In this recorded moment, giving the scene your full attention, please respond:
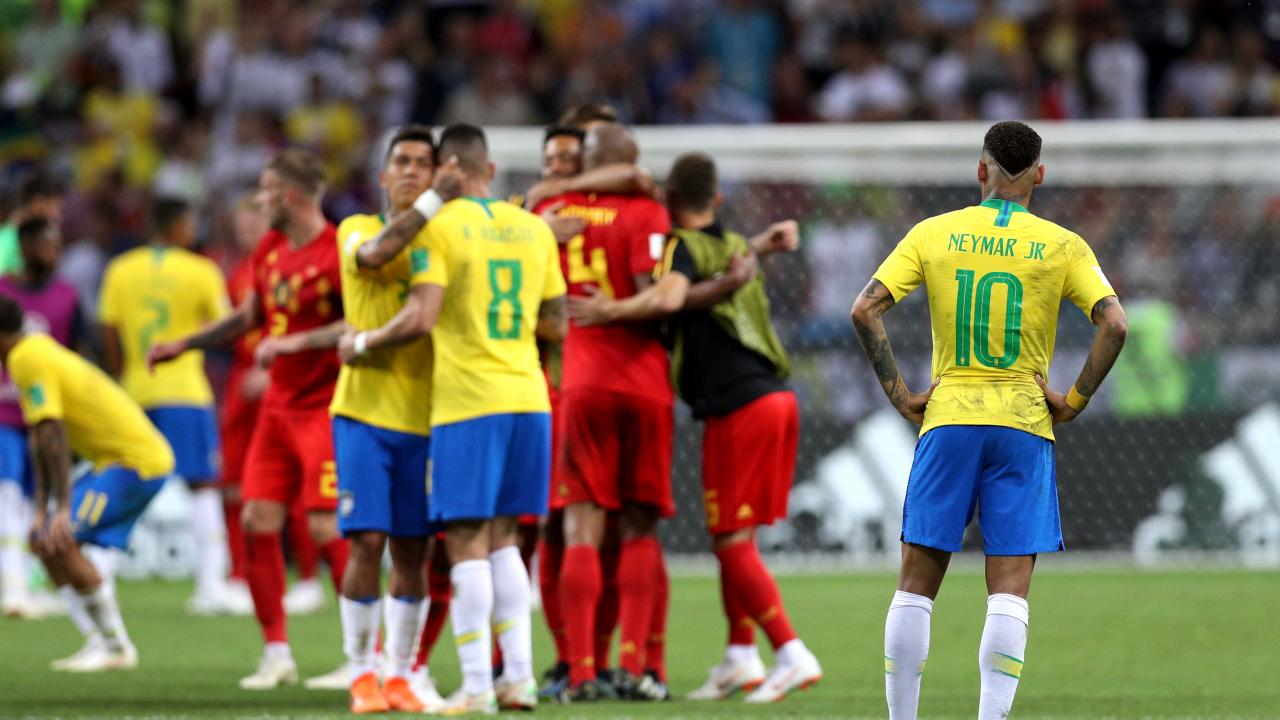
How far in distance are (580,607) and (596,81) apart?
1159 cm

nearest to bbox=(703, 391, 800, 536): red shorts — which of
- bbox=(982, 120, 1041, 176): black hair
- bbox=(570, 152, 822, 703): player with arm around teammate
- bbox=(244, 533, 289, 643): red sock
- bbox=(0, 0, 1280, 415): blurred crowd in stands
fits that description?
bbox=(570, 152, 822, 703): player with arm around teammate

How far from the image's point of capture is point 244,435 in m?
12.3

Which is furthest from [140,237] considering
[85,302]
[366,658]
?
[366,658]

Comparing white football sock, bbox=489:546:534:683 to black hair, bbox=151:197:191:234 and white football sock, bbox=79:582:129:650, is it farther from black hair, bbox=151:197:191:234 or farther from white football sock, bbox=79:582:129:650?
black hair, bbox=151:197:191:234

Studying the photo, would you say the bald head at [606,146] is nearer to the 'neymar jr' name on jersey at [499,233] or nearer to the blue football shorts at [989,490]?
the 'neymar jr' name on jersey at [499,233]

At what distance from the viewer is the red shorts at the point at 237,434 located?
40.0ft

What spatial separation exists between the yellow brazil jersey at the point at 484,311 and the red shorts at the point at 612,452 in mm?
806

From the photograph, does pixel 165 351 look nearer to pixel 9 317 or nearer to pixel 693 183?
pixel 9 317

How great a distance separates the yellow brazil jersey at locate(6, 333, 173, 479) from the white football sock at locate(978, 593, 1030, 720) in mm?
5407

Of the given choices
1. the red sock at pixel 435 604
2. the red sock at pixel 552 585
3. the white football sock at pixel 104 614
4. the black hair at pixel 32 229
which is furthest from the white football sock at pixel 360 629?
the black hair at pixel 32 229

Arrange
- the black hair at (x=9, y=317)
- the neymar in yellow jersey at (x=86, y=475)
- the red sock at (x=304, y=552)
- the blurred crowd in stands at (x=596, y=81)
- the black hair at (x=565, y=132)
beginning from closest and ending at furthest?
the black hair at (x=565, y=132), the neymar in yellow jersey at (x=86, y=475), the black hair at (x=9, y=317), the red sock at (x=304, y=552), the blurred crowd in stands at (x=596, y=81)

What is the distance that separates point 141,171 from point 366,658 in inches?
516

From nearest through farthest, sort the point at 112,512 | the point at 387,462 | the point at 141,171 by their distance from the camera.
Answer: the point at 387,462, the point at 112,512, the point at 141,171

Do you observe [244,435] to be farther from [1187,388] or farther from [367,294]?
[1187,388]
